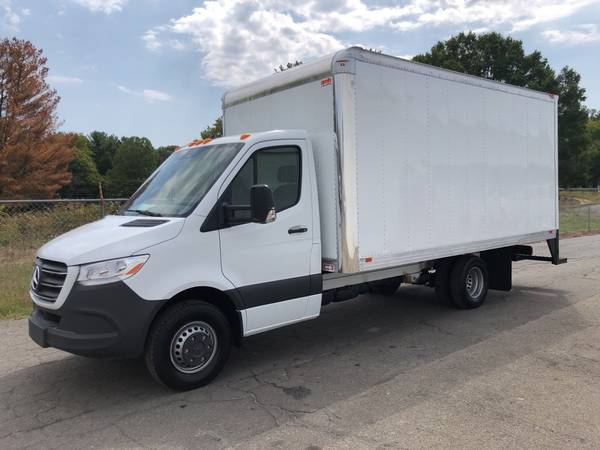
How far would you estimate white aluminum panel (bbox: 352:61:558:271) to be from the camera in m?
5.70

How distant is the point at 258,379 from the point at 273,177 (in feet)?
6.60

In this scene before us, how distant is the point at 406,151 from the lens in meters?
6.14

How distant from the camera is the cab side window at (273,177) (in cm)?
490

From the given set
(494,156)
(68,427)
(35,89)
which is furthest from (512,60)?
(68,427)

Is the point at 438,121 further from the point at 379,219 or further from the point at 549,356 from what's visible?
the point at 549,356

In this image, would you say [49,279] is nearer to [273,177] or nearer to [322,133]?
[273,177]

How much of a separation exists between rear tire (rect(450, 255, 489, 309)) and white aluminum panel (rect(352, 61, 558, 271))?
42cm

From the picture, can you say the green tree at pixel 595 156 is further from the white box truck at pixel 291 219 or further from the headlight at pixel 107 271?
the headlight at pixel 107 271

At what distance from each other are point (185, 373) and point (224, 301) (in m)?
0.76

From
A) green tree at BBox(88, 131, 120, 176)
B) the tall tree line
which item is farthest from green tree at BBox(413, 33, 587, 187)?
green tree at BBox(88, 131, 120, 176)

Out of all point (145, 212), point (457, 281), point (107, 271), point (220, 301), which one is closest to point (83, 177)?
point (457, 281)

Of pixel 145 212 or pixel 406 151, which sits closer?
pixel 145 212

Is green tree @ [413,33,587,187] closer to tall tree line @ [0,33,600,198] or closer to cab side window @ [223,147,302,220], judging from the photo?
tall tree line @ [0,33,600,198]

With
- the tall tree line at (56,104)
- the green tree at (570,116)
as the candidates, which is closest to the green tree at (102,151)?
the tall tree line at (56,104)
